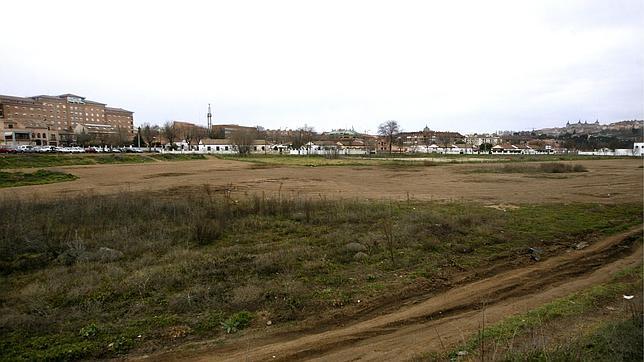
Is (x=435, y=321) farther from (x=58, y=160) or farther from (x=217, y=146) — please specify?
(x=217, y=146)

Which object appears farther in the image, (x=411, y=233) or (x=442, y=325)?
(x=411, y=233)

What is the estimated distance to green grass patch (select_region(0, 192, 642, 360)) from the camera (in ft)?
22.8

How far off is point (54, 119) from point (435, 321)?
172374 millimetres

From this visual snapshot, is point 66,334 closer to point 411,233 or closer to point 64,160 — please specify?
point 411,233

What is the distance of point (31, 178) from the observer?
35.4 meters

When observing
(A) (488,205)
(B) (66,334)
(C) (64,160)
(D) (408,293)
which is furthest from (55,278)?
(C) (64,160)

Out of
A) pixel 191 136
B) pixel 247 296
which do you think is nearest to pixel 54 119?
pixel 191 136

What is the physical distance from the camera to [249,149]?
10538 centimetres

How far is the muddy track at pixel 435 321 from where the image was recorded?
589 centimetres

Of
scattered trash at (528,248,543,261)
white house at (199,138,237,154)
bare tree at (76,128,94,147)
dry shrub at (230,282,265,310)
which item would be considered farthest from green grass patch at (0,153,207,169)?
scattered trash at (528,248,543,261)

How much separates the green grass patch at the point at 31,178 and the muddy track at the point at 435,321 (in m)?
35.9

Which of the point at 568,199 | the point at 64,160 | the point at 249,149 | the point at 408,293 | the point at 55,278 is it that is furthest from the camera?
the point at 249,149

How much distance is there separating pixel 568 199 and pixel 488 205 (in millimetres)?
6157

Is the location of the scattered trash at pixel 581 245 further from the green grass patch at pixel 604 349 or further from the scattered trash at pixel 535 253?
the green grass patch at pixel 604 349
